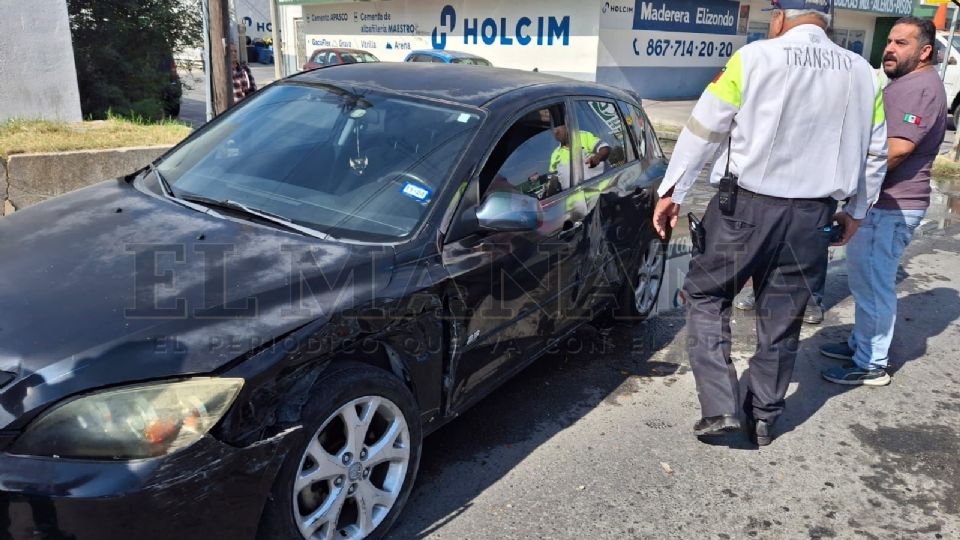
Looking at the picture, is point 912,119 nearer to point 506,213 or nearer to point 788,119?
point 788,119

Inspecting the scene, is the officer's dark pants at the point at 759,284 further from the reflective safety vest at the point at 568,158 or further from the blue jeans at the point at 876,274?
the blue jeans at the point at 876,274

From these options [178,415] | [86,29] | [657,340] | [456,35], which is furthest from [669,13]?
[178,415]

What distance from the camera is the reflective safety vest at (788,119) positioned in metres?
3.17

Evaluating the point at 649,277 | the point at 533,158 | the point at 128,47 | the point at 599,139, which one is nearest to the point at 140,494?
the point at 533,158

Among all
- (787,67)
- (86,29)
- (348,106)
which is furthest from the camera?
(86,29)

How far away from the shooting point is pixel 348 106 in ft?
11.3

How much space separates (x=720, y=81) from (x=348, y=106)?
168 centimetres

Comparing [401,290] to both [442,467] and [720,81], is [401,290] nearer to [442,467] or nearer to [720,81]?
[442,467]

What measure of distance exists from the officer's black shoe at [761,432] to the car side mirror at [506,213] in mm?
1629

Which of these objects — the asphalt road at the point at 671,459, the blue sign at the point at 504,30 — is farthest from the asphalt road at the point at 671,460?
the blue sign at the point at 504,30

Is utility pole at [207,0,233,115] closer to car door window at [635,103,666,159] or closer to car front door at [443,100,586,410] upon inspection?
car door window at [635,103,666,159]

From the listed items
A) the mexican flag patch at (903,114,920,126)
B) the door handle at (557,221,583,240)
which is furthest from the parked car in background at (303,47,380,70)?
the mexican flag patch at (903,114,920,126)

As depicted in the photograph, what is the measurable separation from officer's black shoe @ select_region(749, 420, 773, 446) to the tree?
7.76 meters

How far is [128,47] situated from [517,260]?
799 cm
